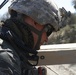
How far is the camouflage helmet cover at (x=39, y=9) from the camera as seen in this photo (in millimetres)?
2457

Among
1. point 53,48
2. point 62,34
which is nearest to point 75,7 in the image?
point 62,34

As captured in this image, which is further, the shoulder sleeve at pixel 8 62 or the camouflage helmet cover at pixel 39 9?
the camouflage helmet cover at pixel 39 9

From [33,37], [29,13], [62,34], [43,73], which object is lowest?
[62,34]

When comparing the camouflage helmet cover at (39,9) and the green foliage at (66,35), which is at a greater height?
the camouflage helmet cover at (39,9)

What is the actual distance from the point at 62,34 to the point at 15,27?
30196mm

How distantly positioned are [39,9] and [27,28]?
19 centimetres

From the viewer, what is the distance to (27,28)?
7.85ft

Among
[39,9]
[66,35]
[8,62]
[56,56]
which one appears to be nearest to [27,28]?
[39,9]

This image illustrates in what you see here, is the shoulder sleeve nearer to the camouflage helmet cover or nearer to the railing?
the camouflage helmet cover

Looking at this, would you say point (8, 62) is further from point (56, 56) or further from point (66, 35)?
point (66, 35)

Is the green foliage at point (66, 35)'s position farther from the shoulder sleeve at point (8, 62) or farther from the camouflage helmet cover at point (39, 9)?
the shoulder sleeve at point (8, 62)

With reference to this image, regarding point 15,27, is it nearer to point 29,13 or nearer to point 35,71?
point 29,13

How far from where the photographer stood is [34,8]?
2.47 meters

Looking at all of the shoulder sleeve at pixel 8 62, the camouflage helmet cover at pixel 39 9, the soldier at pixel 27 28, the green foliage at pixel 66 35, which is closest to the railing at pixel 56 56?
the soldier at pixel 27 28
